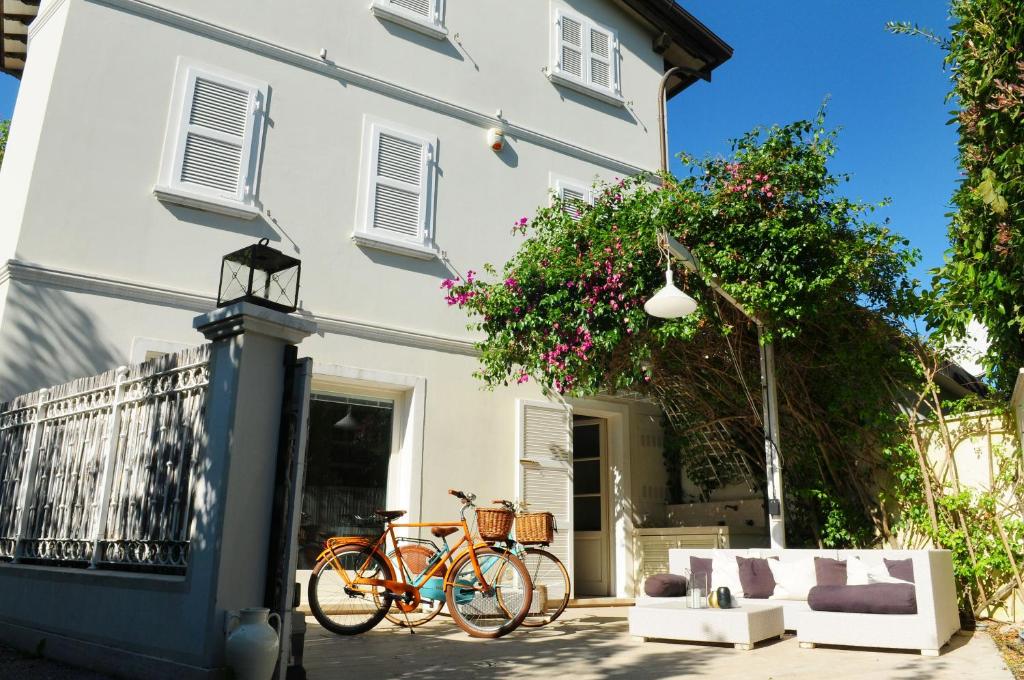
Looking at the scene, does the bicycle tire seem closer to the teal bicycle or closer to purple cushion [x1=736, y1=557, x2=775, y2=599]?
the teal bicycle

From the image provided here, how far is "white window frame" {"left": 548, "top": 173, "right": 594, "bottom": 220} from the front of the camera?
9.01 meters

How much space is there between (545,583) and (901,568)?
3178 millimetres

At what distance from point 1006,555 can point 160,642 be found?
5964 mm

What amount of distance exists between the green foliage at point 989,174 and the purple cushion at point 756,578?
2378mm

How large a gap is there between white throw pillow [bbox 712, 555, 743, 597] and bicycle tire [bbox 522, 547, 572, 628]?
1149 millimetres

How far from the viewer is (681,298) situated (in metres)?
5.37

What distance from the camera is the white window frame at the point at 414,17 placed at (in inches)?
320

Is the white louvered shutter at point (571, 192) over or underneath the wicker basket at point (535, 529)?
over

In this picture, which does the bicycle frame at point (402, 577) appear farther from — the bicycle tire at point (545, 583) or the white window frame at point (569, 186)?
the white window frame at point (569, 186)

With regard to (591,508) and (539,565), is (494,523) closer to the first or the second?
(539,565)

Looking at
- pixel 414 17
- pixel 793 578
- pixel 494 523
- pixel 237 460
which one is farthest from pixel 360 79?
pixel 793 578

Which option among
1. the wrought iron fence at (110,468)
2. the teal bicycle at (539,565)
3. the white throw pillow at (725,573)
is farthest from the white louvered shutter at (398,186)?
the white throw pillow at (725,573)

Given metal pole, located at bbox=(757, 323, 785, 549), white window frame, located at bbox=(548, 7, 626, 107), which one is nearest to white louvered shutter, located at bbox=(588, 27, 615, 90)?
white window frame, located at bbox=(548, 7, 626, 107)

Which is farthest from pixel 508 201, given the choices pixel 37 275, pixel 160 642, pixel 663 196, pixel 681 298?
pixel 160 642
